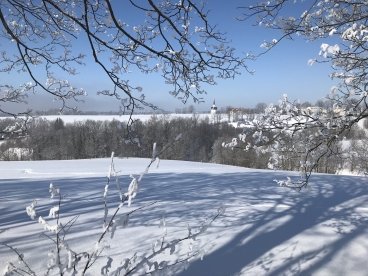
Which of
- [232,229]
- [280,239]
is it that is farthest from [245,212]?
[280,239]

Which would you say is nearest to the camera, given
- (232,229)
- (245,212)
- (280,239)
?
(280,239)

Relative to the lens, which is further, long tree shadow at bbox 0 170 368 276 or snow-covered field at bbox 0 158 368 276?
long tree shadow at bbox 0 170 368 276

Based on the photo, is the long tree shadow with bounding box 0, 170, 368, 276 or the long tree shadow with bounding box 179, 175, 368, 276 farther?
the long tree shadow with bounding box 0, 170, 368, 276

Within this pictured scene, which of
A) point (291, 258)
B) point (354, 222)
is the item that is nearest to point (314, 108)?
point (291, 258)

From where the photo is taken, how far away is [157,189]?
5609 mm

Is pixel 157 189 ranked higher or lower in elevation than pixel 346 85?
lower

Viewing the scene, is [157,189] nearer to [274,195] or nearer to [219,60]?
[274,195]

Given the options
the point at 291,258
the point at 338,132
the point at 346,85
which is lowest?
the point at 291,258

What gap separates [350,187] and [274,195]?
2.19 meters

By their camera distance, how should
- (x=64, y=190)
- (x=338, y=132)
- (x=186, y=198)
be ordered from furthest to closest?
(x=64, y=190) → (x=186, y=198) → (x=338, y=132)

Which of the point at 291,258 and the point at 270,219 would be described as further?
the point at 270,219

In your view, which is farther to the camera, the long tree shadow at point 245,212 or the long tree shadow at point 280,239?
the long tree shadow at point 245,212

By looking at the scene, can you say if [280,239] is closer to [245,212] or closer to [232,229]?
[232,229]

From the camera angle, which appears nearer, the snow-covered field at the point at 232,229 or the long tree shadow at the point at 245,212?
the snow-covered field at the point at 232,229
